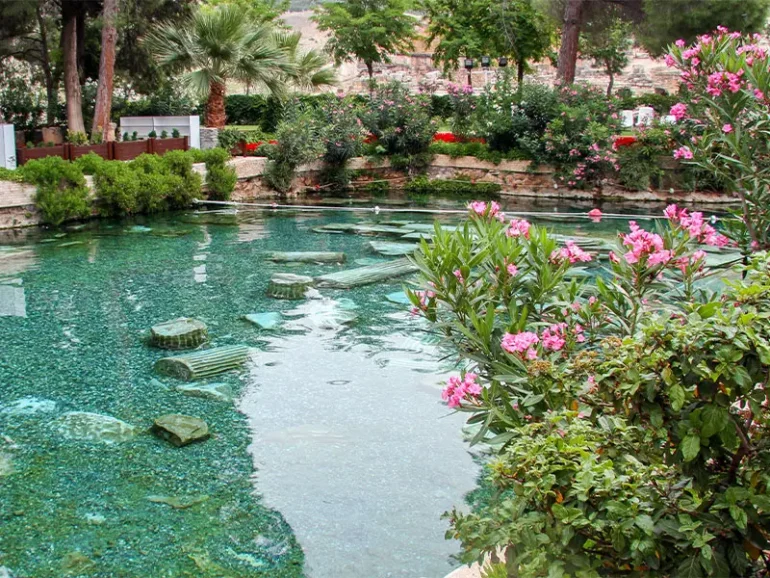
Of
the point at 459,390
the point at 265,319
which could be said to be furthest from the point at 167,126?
the point at 459,390

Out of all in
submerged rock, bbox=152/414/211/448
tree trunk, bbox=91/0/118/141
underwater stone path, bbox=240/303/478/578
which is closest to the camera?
underwater stone path, bbox=240/303/478/578

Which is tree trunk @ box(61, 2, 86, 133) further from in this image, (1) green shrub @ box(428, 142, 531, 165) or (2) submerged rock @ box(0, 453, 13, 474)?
(2) submerged rock @ box(0, 453, 13, 474)

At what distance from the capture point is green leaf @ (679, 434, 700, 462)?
229cm

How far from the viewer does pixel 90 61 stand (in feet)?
75.9

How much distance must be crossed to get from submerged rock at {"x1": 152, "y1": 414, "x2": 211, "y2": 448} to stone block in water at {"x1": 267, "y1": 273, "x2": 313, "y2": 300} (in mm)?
3606

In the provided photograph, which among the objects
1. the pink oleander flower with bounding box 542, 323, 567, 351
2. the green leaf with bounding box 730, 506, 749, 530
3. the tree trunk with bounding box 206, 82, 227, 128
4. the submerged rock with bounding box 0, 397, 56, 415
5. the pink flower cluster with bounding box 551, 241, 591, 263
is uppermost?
the tree trunk with bounding box 206, 82, 227, 128

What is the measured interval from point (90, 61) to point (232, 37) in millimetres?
7152

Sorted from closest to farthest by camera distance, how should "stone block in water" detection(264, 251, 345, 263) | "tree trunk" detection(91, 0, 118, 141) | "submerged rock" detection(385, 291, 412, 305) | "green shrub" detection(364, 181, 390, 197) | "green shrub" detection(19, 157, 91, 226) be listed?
"submerged rock" detection(385, 291, 412, 305), "stone block in water" detection(264, 251, 345, 263), "green shrub" detection(19, 157, 91, 226), "tree trunk" detection(91, 0, 118, 141), "green shrub" detection(364, 181, 390, 197)

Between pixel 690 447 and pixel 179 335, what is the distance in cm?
602

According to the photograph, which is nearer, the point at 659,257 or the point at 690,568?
the point at 690,568

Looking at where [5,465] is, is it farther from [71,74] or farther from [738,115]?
[71,74]

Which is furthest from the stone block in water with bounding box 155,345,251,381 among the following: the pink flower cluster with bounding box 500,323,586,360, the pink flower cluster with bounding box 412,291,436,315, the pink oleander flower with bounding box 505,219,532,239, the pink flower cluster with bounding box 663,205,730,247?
the pink flower cluster with bounding box 663,205,730,247

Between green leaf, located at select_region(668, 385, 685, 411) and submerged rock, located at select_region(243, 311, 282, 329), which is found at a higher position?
green leaf, located at select_region(668, 385, 685, 411)

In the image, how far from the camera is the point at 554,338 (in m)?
3.37
